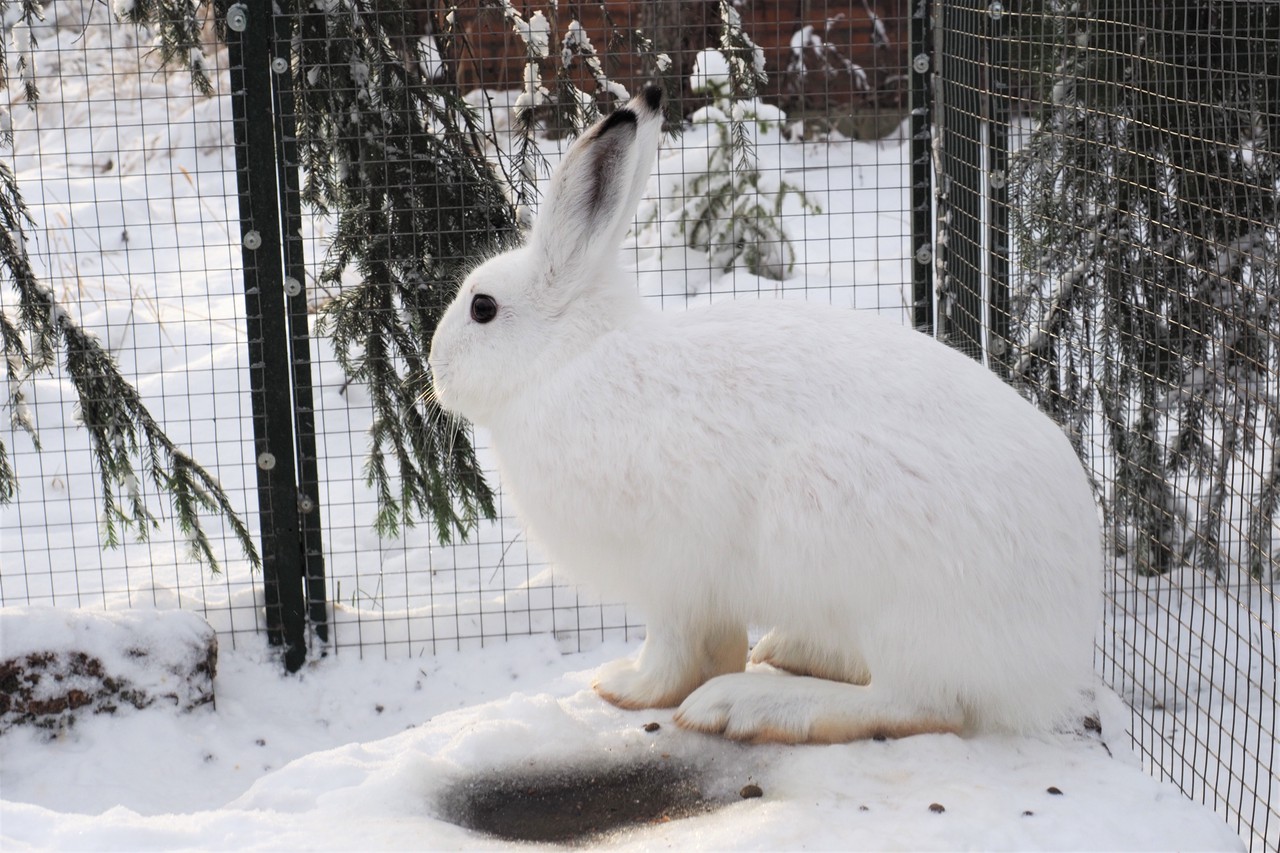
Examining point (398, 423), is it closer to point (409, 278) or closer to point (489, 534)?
point (409, 278)

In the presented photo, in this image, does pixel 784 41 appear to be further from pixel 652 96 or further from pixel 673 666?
pixel 673 666

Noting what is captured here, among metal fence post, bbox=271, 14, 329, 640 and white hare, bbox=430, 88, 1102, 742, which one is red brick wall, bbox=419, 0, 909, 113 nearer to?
metal fence post, bbox=271, 14, 329, 640

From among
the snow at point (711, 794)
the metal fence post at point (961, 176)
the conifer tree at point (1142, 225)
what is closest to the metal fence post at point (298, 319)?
the snow at point (711, 794)

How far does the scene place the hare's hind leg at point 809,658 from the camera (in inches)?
119

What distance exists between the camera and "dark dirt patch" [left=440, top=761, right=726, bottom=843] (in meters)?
2.69

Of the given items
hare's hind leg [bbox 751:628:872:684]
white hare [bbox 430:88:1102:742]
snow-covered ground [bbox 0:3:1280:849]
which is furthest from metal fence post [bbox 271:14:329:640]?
hare's hind leg [bbox 751:628:872:684]

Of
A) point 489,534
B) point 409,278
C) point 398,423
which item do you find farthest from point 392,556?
point 409,278

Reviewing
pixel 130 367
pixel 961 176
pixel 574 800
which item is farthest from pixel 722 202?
pixel 574 800

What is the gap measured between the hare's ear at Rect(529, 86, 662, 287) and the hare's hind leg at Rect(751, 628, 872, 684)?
97 centimetres

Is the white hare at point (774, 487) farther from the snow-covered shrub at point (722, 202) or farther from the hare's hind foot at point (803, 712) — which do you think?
the snow-covered shrub at point (722, 202)

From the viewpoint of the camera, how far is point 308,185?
4.79m

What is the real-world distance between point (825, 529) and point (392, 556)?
334cm

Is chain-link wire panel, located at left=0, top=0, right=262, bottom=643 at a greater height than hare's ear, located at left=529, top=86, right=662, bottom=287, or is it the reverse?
hare's ear, located at left=529, top=86, right=662, bottom=287

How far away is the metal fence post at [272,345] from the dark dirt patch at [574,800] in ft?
7.02
